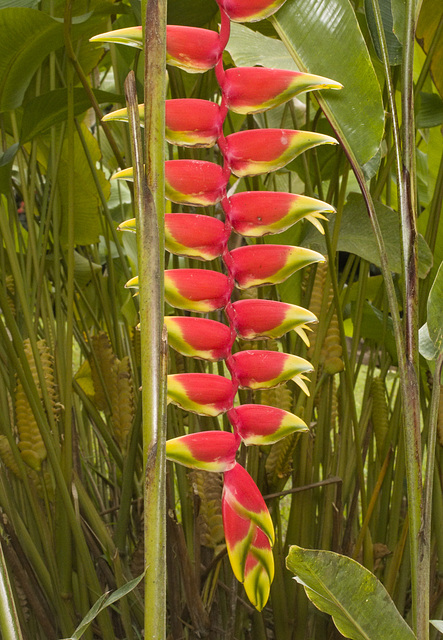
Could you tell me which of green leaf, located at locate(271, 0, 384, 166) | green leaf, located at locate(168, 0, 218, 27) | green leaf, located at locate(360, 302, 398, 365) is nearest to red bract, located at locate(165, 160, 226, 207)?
green leaf, located at locate(271, 0, 384, 166)

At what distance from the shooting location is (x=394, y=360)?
2.29 ft

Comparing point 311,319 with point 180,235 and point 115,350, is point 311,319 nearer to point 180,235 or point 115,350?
point 180,235

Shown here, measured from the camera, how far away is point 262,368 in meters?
0.26

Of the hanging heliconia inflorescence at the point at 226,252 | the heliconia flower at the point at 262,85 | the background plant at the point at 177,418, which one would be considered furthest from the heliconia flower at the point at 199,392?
the background plant at the point at 177,418

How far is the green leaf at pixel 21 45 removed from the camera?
18.4 inches

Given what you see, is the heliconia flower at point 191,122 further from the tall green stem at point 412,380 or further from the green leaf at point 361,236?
the green leaf at point 361,236

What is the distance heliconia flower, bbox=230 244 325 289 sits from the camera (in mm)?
265

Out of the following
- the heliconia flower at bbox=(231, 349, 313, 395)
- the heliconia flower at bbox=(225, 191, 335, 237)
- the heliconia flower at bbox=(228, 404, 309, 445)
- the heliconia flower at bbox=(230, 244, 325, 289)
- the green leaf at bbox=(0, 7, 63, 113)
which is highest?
the green leaf at bbox=(0, 7, 63, 113)

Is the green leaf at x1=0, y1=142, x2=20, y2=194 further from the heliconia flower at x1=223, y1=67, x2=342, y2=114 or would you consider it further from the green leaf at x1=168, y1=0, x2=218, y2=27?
the heliconia flower at x1=223, y1=67, x2=342, y2=114

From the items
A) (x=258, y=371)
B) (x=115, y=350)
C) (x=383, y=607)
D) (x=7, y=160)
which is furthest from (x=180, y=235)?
(x=115, y=350)

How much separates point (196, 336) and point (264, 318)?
1.2 inches

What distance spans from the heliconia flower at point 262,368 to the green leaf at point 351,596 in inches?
2.7

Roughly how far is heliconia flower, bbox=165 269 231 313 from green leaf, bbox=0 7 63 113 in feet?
1.01

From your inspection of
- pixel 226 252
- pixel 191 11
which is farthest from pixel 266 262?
pixel 191 11
